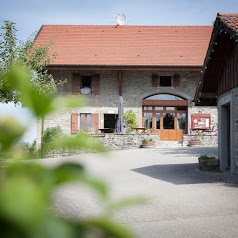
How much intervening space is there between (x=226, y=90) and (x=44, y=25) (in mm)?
22096

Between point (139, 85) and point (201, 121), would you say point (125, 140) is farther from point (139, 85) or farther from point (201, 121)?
point (201, 121)

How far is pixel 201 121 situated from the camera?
2406 centimetres

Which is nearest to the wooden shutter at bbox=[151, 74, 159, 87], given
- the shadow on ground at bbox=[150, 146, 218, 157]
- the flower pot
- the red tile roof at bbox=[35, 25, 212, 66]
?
the red tile roof at bbox=[35, 25, 212, 66]

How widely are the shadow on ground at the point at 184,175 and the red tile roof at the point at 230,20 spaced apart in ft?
11.0

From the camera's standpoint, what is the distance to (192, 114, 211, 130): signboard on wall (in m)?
24.0

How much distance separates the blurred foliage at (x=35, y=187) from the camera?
1.09 feet

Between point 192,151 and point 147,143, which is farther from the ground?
point 147,143

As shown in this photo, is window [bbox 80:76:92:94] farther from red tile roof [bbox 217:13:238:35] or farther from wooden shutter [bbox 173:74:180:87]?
red tile roof [bbox 217:13:238:35]

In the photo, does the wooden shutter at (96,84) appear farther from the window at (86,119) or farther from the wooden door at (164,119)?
the wooden door at (164,119)

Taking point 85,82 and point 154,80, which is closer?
point 154,80

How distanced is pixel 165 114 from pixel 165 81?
7.32 feet

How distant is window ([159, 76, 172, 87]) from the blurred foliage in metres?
24.9

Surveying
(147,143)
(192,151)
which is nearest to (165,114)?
(147,143)

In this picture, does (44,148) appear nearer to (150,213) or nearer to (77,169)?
(77,169)
